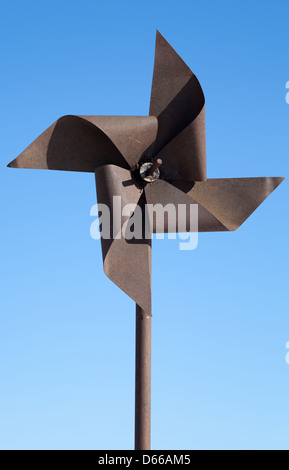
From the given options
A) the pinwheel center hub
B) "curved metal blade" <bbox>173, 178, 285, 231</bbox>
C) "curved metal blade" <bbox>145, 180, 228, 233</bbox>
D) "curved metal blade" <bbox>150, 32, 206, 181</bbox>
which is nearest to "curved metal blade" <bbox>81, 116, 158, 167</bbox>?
the pinwheel center hub

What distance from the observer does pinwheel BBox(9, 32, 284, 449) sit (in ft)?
28.2

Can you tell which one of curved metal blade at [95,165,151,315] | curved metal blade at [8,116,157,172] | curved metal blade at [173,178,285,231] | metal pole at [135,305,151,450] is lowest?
metal pole at [135,305,151,450]

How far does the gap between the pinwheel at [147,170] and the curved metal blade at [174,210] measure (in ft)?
0.04

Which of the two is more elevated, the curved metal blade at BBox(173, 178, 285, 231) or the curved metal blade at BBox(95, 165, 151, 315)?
the curved metal blade at BBox(173, 178, 285, 231)

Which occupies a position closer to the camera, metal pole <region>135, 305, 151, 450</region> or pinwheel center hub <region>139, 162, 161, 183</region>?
metal pole <region>135, 305, 151, 450</region>

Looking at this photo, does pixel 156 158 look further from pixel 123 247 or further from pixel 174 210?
pixel 123 247

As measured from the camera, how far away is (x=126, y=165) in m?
9.11

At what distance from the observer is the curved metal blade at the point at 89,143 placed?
8.74 metres

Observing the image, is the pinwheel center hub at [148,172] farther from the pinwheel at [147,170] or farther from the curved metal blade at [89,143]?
the curved metal blade at [89,143]

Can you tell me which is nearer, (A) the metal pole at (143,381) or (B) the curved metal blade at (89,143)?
(A) the metal pole at (143,381)

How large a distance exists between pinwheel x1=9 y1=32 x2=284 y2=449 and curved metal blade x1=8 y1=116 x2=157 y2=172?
0.04 ft

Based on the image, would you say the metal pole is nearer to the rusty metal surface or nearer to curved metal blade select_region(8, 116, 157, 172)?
the rusty metal surface

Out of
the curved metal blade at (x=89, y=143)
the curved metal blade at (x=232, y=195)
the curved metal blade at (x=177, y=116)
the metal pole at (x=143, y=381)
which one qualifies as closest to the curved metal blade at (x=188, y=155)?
the curved metal blade at (x=177, y=116)
